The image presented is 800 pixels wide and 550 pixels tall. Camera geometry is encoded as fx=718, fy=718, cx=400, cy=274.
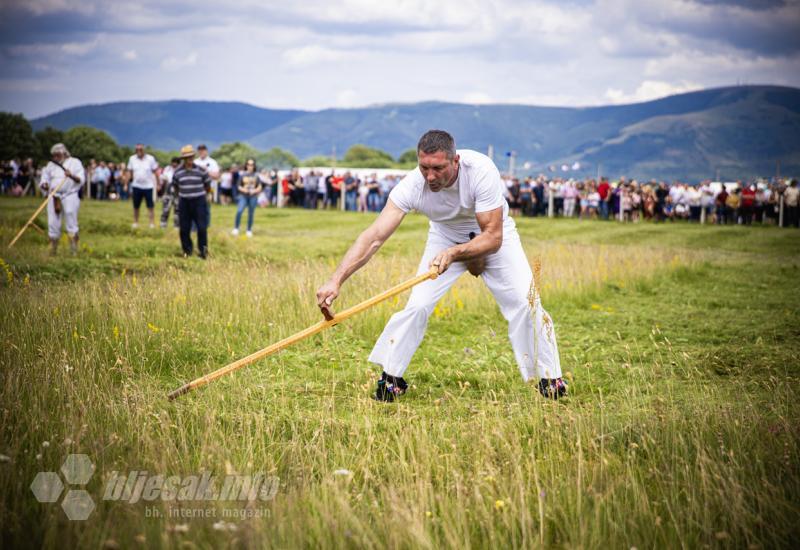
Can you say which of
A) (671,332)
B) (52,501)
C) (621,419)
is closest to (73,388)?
(52,501)

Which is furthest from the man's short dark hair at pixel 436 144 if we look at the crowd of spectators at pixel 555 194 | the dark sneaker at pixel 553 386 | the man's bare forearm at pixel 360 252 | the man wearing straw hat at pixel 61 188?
the crowd of spectators at pixel 555 194

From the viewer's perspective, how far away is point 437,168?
561 centimetres

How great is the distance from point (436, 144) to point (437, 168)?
19 centimetres

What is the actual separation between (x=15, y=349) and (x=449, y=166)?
13.4 feet

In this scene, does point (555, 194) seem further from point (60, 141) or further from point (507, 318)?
point (60, 141)

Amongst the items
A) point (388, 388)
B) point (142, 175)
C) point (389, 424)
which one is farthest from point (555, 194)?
point (389, 424)

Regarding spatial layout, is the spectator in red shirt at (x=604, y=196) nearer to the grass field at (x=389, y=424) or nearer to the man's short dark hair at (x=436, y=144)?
the grass field at (x=389, y=424)

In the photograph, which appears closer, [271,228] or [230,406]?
[230,406]

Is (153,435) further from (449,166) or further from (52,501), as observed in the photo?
(449,166)

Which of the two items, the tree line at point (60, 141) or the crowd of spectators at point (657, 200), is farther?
the tree line at point (60, 141)

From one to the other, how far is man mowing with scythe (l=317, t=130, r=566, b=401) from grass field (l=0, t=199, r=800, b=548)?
1.22ft

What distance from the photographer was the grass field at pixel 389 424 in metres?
3.54

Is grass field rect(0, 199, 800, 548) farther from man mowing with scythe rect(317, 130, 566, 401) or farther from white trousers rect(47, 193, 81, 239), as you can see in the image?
white trousers rect(47, 193, 81, 239)

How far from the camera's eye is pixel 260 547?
3309mm
